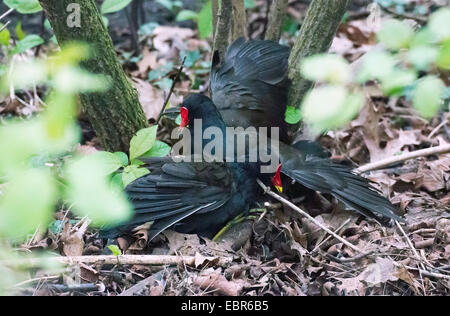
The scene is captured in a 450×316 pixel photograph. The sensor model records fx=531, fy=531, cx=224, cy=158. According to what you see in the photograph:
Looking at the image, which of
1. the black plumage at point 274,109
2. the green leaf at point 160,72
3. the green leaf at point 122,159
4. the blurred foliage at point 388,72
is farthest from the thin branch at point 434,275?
the green leaf at point 160,72

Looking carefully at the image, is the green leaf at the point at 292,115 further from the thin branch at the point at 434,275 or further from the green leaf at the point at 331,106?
the green leaf at the point at 331,106

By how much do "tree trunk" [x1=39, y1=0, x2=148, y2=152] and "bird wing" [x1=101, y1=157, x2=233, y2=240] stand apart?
0.37 m

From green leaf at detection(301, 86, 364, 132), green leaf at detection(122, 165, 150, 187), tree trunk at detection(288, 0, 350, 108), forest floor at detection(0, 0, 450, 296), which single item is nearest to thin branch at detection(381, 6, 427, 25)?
forest floor at detection(0, 0, 450, 296)

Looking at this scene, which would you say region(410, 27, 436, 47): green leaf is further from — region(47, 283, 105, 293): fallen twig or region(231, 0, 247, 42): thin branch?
region(231, 0, 247, 42): thin branch

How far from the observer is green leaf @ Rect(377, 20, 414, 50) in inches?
41.0

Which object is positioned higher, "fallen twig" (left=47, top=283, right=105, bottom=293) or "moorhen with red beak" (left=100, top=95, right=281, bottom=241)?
"moorhen with red beak" (left=100, top=95, right=281, bottom=241)

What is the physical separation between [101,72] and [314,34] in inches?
53.0

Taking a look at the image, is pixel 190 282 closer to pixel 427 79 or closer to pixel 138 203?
pixel 138 203

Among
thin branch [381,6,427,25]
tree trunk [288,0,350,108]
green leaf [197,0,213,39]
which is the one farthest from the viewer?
thin branch [381,6,427,25]

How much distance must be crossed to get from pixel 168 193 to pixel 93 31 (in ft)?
3.29

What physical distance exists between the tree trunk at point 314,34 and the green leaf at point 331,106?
2.35 metres

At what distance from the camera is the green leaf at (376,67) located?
3.40 feet
